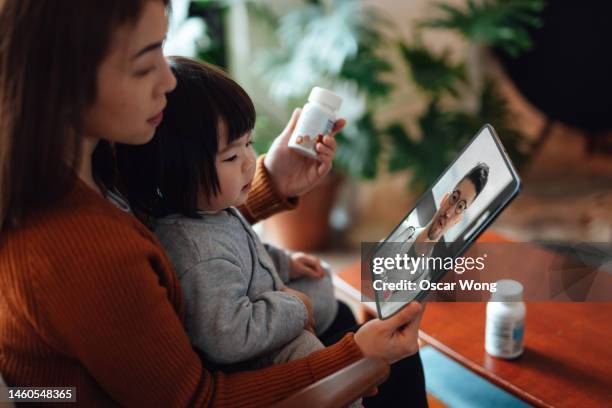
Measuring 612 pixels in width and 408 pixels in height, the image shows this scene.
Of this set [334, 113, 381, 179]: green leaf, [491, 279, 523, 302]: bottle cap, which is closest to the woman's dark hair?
[491, 279, 523, 302]: bottle cap

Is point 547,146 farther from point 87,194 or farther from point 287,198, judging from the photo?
point 87,194

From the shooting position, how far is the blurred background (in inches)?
81.7

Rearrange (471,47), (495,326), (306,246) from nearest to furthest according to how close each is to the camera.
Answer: (495,326) → (306,246) → (471,47)

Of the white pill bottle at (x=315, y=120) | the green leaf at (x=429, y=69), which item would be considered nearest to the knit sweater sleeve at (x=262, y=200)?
the white pill bottle at (x=315, y=120)

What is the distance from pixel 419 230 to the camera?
0.95 m

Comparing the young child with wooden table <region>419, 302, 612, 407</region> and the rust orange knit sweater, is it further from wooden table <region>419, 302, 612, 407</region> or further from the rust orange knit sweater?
wooden table <region>419, 302, 612, 407</region>

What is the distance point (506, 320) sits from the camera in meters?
1.07

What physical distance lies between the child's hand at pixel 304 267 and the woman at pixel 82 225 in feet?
1.31

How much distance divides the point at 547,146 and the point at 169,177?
2.90m

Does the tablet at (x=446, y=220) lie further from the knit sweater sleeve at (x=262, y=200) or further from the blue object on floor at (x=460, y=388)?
the blue object on floor at (x=460, y=388)

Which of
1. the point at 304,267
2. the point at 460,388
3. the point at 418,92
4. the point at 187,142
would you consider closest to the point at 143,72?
the point at 187,142

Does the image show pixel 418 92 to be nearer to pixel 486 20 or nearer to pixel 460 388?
pixel 486 20

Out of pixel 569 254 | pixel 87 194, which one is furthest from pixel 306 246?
pixel 87 194

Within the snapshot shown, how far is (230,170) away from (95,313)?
0.99 ft
